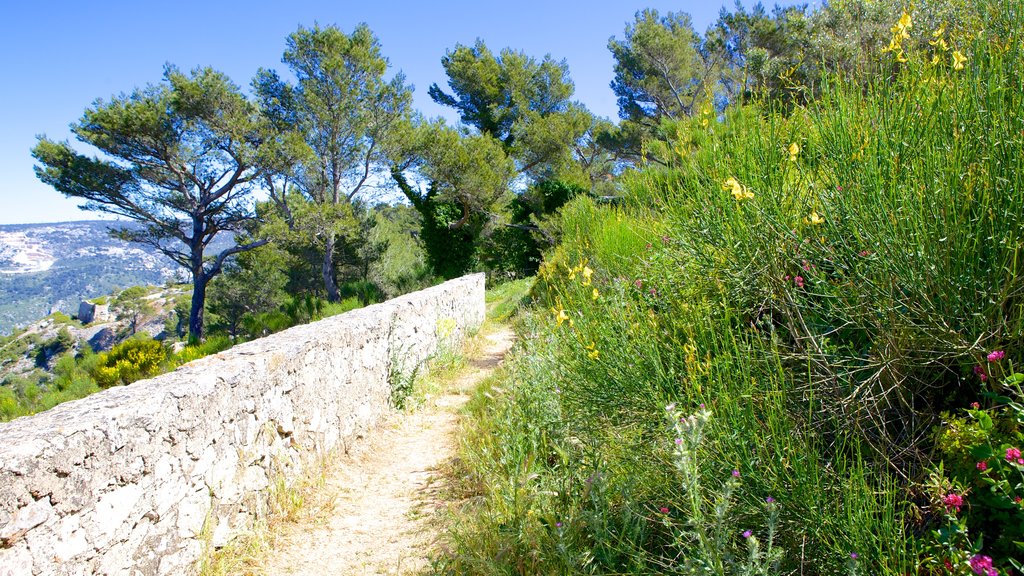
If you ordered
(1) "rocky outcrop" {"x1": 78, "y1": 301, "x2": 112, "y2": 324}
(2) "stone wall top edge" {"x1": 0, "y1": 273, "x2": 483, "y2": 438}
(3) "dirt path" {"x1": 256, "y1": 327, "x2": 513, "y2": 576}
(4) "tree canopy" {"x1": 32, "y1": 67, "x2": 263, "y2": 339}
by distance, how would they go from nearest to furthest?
(2) "stone wall top edge" {"x1": 0, "y1": 273, "x2": 483, "y2": 438}, (3) "dirt path" {"x1": 256, "y1": 327, "x2": 513, "y2": 576}, (4) "tree canopy" {"x1": 32, "y1": 67, "x2": 263, "y2": 339}, (1) "rocky outcrop" {"x1": 78, "y1": 301, "x2": 112, "y2": 324}

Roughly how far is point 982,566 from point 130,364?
11791 millimetres

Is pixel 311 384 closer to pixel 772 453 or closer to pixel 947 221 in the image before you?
pixel 772 453

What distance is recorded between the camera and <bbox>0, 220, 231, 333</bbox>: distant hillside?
12338 centimetres

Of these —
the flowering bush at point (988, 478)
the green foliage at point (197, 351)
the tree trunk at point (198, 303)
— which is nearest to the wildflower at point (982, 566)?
the flowering bush at point (988, 478)

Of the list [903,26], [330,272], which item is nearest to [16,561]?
[903,26]

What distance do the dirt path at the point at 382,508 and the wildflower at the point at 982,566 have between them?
2482 mm

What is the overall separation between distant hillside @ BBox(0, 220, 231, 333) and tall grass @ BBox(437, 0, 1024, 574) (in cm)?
13401

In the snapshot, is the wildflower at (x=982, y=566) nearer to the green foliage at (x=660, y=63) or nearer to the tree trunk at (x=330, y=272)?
the green foliage at (x=660, y=63)

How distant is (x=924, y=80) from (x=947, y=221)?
784 mm

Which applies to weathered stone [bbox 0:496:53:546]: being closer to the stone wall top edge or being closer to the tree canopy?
the stone wall top edge

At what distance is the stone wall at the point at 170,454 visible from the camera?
2095 millimetres

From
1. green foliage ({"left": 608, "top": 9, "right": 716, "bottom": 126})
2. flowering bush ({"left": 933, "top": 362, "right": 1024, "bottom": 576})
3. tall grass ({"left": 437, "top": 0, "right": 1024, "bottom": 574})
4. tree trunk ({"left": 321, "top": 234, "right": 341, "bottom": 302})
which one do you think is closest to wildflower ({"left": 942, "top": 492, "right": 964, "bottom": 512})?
flowering bush ({"left": 933, "top": 362, "right": 1024, "bottom": 576})

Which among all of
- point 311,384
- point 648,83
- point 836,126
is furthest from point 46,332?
point 836,126

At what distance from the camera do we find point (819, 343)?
78.5 inches
